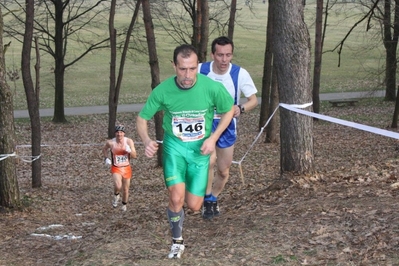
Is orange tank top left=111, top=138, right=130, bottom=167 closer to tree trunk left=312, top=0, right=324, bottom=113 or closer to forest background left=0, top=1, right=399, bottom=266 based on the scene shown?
forest background left=0, top=1, right=399, bottom=266

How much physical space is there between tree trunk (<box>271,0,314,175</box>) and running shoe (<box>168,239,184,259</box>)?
11.1 feet

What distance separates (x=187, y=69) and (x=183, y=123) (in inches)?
21.4

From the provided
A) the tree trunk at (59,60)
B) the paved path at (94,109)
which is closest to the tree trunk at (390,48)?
the paved path at (94,109)

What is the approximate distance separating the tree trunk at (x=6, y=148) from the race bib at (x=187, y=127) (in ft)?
16.3

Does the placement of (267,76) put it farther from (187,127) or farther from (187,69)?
(187,69)

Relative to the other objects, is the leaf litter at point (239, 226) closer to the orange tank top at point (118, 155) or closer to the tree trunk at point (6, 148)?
the tree trunk at point (6, 148)

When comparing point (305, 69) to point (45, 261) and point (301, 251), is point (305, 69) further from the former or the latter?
point (45, 261)

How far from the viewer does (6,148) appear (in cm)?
1065

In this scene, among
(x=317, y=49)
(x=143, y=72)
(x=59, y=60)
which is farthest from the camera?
(x=143, y=72)

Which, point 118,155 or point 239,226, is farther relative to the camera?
point 118,155

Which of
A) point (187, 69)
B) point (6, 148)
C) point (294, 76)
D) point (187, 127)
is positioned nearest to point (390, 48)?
point (294, 76)

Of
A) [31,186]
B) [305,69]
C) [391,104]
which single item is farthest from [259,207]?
[391,104]

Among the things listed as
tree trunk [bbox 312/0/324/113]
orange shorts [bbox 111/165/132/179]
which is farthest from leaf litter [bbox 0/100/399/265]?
tree trunk [bbox 312/0/324/113]

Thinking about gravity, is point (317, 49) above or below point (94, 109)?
above
